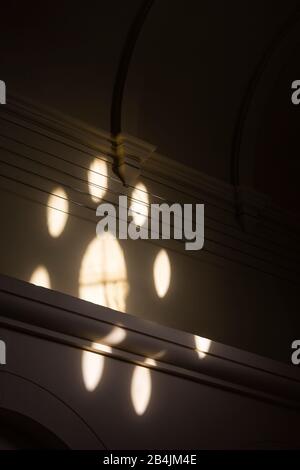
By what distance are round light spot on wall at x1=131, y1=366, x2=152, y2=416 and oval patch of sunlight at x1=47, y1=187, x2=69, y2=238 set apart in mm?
1226

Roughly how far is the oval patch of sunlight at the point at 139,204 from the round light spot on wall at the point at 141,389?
142 cm

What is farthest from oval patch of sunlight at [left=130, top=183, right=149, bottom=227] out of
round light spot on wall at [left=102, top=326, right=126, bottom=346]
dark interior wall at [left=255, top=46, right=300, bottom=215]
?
dark interior wall at [left=255, top=46, right=300, bottom=215]


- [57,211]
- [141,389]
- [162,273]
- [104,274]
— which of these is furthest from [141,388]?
[57,211]

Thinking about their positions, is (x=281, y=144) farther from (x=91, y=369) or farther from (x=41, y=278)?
(x=91, y=369)

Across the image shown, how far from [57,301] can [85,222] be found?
1.15m

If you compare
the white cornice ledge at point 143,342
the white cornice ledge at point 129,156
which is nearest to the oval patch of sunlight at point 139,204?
the white cornice ledge at point 129,156

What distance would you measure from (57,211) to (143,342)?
49.7 inches

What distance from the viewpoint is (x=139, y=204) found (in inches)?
265

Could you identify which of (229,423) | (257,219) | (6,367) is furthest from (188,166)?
(6,367)

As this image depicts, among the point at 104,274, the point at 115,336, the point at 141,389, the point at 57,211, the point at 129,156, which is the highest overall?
the point at 129,156

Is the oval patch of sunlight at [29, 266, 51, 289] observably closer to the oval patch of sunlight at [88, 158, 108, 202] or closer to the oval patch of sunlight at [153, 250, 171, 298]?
the oval patch of sunlight at [88, 158, 108, 202]

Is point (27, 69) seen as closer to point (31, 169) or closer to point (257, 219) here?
point (31, 169)

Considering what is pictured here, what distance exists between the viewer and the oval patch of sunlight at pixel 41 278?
574 centimetres

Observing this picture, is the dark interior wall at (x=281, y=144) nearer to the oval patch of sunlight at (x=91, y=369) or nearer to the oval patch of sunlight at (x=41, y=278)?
the oval patch of sunlight at (x=41, y=278)
